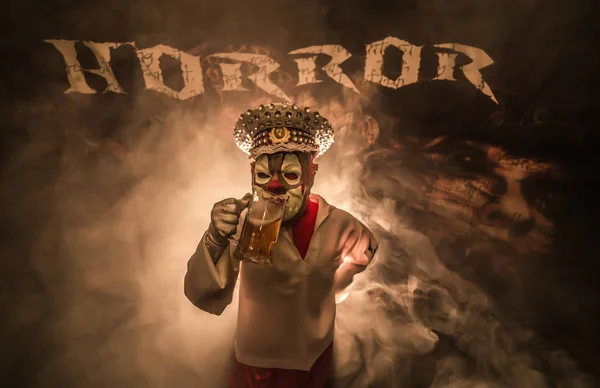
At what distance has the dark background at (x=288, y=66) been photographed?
1.77 m

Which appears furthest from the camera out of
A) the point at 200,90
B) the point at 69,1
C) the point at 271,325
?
the point at 200,90

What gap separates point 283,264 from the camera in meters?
1.37

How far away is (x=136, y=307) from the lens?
1.89 metres

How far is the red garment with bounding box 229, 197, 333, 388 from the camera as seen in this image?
1.43 metres

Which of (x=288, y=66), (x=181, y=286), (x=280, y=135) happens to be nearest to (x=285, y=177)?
(x=280, y=135)

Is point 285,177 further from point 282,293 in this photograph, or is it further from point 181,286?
point 181,286

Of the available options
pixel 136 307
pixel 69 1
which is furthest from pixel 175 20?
pixel 136 307

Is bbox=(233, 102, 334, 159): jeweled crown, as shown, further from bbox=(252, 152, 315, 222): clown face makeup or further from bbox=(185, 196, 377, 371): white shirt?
bbox=(185, 196, 377, 371): white shirt

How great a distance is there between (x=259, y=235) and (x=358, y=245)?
542mm

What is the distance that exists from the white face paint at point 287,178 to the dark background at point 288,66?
76 centimetres

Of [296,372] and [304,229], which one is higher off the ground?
[304,229]

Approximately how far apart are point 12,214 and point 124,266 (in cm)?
63

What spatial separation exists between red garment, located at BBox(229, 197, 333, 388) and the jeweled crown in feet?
0.97

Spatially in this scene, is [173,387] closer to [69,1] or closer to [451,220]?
[451,220]
